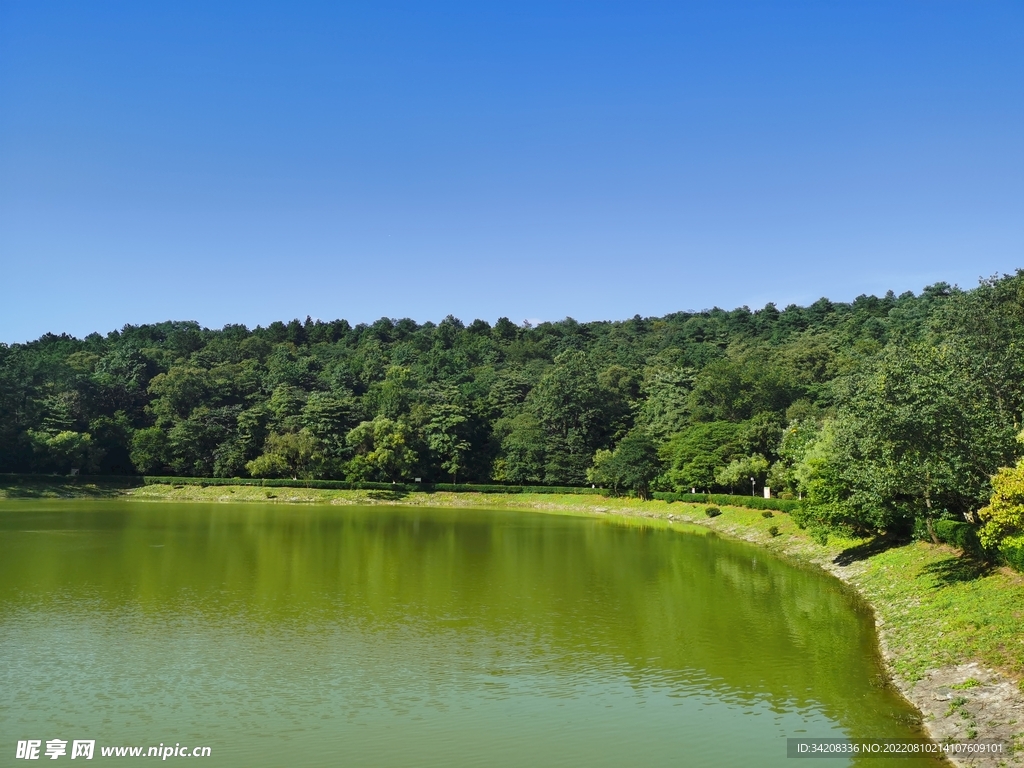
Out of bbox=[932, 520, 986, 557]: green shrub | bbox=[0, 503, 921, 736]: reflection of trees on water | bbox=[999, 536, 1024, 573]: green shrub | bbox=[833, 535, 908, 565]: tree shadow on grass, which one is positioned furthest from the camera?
bbox=[833, 535, 908, 565]: tree shadow on grass

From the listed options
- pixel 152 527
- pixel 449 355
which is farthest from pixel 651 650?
pixel 449 355

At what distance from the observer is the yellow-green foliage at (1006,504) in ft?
57.6

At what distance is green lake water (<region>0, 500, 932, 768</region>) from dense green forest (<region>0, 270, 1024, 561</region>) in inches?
213

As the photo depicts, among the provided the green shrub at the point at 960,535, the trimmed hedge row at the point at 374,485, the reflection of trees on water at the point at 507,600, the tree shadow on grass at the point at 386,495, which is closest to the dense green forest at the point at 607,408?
the green shrub at the point at 960,535

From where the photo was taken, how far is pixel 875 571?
95.6 ft

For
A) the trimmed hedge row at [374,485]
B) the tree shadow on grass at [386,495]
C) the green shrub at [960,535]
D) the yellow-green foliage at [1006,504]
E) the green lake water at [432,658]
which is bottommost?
the tree shadow on grass at [386,495]

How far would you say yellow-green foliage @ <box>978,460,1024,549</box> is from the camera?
17.5 m

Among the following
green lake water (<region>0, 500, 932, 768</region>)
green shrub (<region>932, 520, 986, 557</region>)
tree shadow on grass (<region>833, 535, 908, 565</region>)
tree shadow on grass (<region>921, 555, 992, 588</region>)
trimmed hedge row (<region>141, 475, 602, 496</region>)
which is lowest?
trimmed hedge row (<region>141, 475, 602, 496</region>)

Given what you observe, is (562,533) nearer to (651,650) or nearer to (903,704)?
(651,650)

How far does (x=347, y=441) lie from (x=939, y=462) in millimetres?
67467

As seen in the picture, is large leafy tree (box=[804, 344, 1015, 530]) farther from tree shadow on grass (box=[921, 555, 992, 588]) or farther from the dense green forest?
tree shadow on grass (box=[921, 555, 992, 588])

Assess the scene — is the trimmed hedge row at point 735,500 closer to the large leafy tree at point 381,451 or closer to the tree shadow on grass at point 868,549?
the tree shadow on grass at point 868,549

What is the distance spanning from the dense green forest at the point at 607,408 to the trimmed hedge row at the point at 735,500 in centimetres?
167

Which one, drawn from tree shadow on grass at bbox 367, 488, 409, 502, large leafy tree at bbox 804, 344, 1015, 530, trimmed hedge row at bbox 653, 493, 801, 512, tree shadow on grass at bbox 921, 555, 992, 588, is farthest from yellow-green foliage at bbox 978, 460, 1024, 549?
tree shadow on grass at bbox 367, 488, 409, 502
